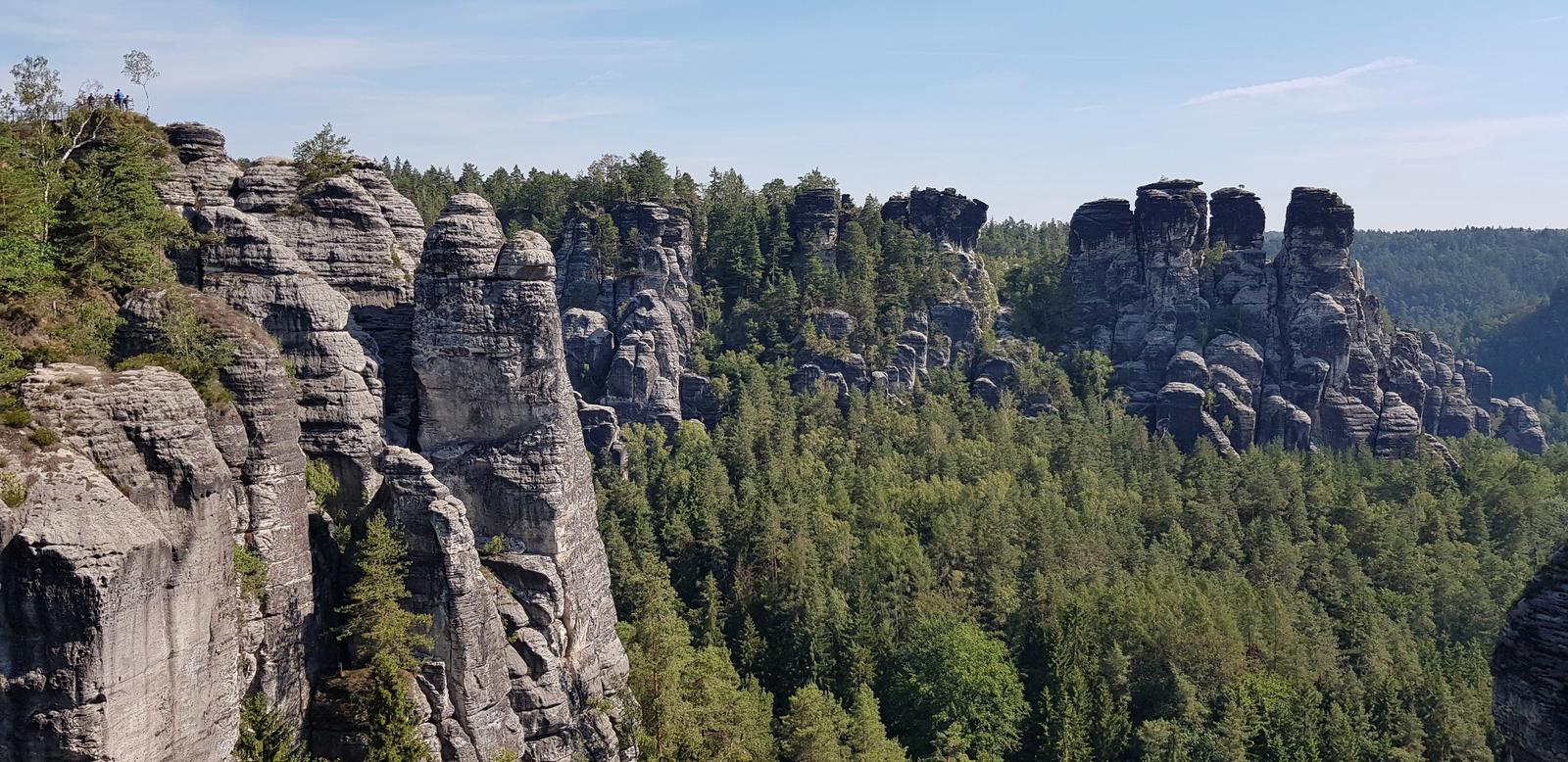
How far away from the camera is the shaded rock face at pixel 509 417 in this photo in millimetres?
31906

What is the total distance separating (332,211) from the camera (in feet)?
105

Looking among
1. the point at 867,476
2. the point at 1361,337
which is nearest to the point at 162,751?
the point at 867,476

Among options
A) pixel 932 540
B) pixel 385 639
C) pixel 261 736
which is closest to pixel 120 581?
pixel 261 736

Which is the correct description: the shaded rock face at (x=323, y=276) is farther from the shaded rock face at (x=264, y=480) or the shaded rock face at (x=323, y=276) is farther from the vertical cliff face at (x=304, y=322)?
the shaded rock face at (x=264, y=480)

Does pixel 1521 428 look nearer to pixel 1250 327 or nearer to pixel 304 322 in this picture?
pixel 1250 327

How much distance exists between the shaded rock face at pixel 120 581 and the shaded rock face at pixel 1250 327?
70.9 metres

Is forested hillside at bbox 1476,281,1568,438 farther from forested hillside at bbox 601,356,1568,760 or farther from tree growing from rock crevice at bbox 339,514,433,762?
tree growing from rock crevice at bbox 339,514,433,762

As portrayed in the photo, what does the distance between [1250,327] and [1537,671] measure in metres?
70.6

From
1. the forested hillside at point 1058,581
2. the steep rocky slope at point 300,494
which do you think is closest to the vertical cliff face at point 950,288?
the forested hillside at point 1058,581

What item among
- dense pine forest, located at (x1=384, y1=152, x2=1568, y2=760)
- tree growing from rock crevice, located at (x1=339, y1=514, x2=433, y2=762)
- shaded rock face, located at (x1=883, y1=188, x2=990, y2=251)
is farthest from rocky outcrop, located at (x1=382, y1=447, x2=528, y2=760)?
shaded rock face, located at (x1=883, y1=188, x2=990, y2=251)

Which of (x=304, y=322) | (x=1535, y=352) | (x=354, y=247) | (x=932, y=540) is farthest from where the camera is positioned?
(x=1535, y=352)

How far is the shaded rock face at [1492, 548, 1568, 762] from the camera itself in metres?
20.2

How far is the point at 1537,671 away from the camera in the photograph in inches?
813

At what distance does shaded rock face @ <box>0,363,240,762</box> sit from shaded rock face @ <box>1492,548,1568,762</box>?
86.0 feet
